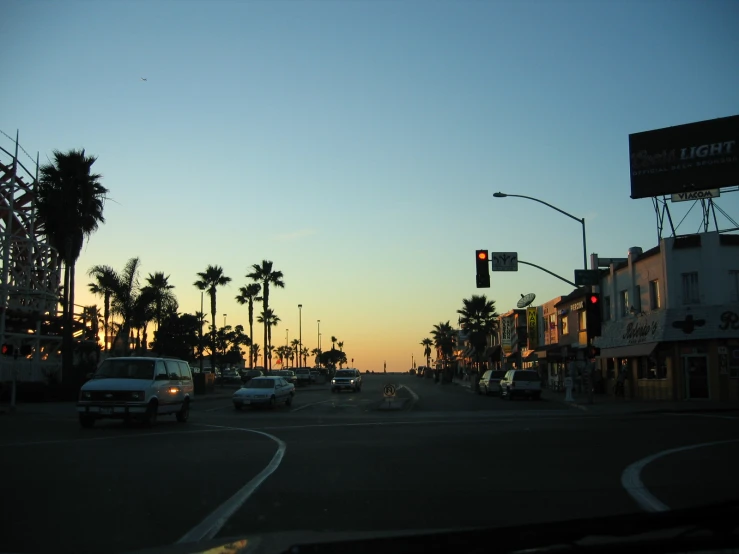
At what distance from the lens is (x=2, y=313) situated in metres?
42.2

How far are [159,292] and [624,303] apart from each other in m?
33.5

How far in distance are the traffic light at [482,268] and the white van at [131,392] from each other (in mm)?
11355

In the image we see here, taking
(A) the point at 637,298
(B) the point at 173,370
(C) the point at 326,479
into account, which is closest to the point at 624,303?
(A) the point at 637,298

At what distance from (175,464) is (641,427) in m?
12.5

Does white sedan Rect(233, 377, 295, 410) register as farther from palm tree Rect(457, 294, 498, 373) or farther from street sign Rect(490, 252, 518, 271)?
palm tree Rect(457, 294, 498, 373)

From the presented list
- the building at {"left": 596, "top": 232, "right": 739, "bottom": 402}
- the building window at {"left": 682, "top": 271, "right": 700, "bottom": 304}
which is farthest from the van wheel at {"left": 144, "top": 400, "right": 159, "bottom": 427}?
the building window at {"left": 682, "top": 271, "right": 700, "bottom": 304}

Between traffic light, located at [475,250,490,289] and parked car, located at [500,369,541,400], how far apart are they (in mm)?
13996

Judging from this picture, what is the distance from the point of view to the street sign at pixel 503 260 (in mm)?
31391

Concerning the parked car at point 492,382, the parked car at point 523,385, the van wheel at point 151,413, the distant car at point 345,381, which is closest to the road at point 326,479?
the van wheel at point 151,413

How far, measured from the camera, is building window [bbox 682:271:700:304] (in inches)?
1348

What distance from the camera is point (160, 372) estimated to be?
2130 centimetres

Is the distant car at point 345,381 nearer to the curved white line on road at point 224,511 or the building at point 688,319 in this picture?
the building at point 688,319

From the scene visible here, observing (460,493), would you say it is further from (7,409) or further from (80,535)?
(7,409)

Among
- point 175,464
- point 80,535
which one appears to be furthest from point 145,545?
point 175,464
